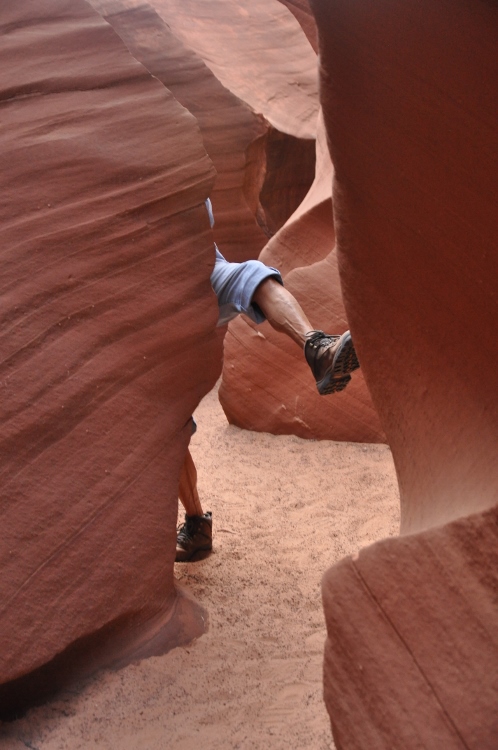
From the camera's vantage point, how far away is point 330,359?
8.48 feet

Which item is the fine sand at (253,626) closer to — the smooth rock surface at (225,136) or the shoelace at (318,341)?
the shoelace at (318,341)

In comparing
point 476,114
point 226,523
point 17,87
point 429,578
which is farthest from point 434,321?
point 226,523

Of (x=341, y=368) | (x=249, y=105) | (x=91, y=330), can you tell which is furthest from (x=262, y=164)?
(x=91, y=330)

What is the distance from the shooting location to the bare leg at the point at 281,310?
266cm

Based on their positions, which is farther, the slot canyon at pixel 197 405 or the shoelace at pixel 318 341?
the shoelace at pixel 318 341

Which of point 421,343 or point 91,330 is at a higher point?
point 421,343

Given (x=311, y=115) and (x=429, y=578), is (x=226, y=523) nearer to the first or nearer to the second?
(x=429, y=578)

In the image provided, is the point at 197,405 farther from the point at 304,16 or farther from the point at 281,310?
the point at 304,16

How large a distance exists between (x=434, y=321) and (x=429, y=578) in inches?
20.2

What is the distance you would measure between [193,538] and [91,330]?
1.17m

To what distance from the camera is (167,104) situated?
253cm

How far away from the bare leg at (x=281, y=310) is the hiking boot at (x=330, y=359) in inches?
1.4

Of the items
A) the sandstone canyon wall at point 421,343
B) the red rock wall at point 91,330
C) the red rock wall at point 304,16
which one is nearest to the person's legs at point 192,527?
the red rock wall at point 91,330

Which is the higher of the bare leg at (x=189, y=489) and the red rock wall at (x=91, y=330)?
the red rock wall at (x=91, y=330)
